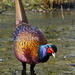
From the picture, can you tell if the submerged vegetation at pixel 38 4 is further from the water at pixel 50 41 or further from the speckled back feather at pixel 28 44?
the speckled back feather at pixel 28 44

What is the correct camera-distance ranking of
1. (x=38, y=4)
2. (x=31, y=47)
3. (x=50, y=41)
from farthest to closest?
(x=38, y=4) → (x=50, y=41) → (x=31, y=47)

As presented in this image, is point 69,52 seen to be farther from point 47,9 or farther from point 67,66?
point 47,9

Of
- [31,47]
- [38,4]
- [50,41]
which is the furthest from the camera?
[38,4]

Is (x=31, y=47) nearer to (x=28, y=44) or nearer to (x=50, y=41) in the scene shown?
(x=28, y=44)

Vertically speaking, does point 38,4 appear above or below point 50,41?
below

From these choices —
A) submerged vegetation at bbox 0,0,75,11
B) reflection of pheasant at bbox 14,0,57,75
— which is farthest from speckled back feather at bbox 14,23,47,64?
submerged vegetation at bbox 0,0,75,11

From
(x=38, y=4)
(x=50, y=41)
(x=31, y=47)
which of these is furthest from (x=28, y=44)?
(x=38, y=4)

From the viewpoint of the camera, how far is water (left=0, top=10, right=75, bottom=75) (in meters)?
7.60

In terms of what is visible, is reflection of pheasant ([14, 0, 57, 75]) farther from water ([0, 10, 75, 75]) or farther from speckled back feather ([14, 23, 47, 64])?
water ([0, 10, 75, 75])

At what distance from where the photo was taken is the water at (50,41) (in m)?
7.60

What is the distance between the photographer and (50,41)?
1073 centimetres

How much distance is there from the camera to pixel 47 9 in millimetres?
18141

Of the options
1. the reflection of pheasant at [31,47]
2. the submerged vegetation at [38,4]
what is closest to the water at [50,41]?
the reflection of pheasant at [31,47]

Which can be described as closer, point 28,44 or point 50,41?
point 28,44
